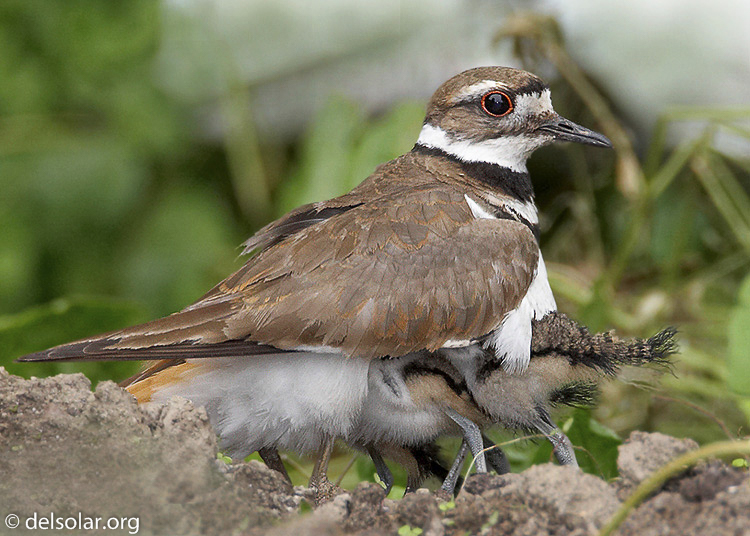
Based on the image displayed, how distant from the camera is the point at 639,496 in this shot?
193cm

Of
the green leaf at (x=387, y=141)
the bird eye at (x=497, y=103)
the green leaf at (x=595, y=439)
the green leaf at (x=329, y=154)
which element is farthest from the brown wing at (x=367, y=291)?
the green leaf at (x=329, y=154)

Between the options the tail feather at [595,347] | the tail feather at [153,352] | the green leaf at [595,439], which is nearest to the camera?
the tail feather at [153,352]

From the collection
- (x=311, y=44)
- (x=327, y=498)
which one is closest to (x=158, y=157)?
(x=311, y=44)

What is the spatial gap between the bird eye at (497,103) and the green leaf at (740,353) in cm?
109

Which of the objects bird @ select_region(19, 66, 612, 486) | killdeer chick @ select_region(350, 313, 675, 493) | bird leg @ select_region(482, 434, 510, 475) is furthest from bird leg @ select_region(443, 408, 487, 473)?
bird leg @ select_region(482, 434, 510, 475)

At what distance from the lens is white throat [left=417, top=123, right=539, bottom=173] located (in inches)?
131

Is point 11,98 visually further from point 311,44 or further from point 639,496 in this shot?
point 639,496

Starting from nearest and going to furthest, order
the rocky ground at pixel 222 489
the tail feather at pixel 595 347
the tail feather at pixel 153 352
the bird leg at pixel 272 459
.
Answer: the rocky ground at pixel 222 489 → the tail feather at pixel 153 352 → the tail feather at pixel 595 347 → the bird leg at pixel 272 459

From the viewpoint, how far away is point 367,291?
2652 millimetres

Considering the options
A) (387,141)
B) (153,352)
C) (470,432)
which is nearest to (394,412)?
(470,432)

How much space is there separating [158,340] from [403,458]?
0.98 metres

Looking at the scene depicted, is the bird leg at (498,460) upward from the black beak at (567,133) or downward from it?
downward

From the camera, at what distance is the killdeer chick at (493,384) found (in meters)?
2.72

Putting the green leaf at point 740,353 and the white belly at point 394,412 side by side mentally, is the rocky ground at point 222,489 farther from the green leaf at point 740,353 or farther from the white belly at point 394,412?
the green leaf at point 740,353
